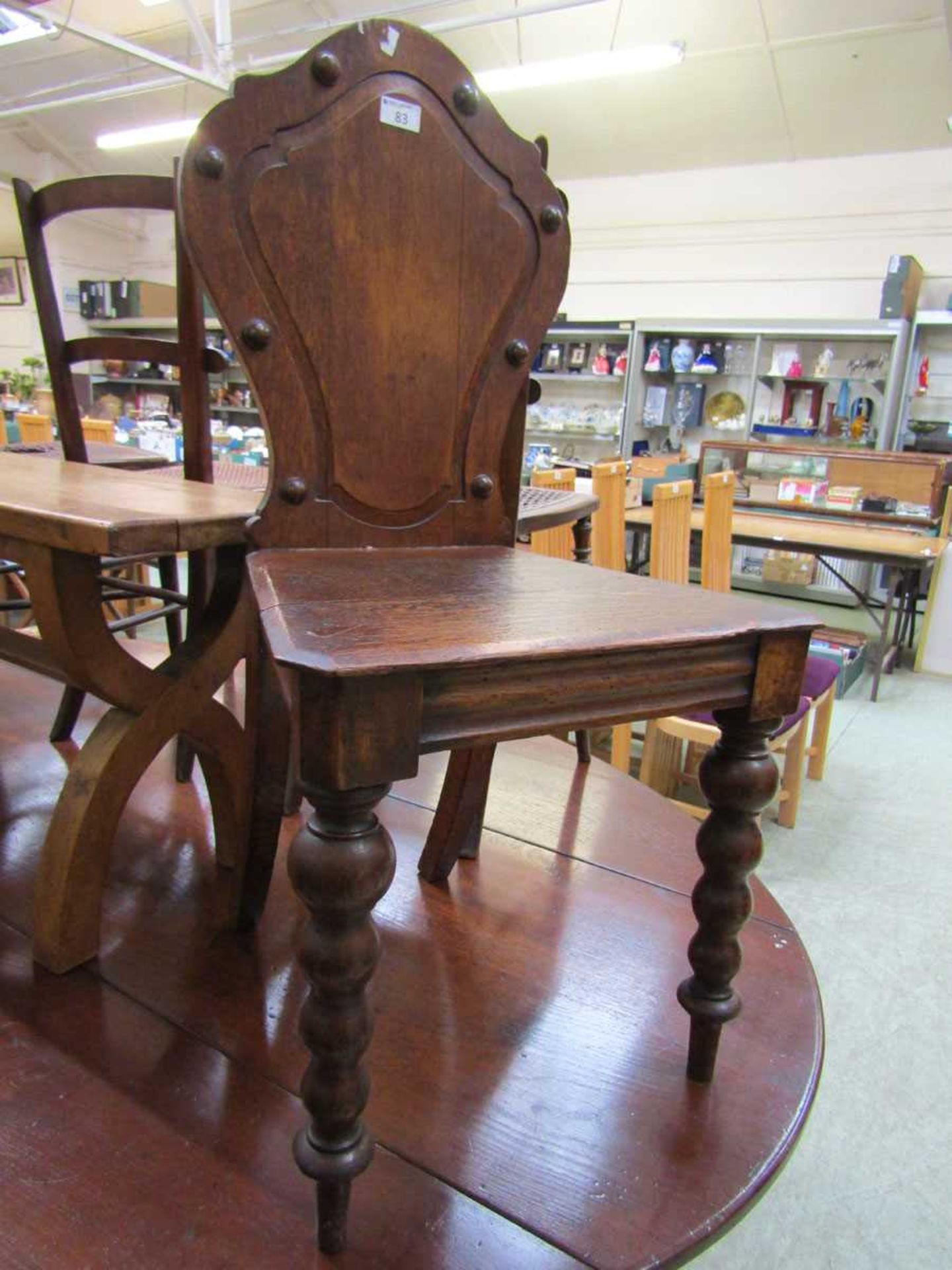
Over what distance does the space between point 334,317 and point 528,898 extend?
0.83 meters

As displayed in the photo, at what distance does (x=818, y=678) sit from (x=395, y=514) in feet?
Answer: 6.03

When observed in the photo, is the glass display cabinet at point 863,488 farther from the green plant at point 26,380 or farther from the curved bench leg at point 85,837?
the green plant at point 26,380

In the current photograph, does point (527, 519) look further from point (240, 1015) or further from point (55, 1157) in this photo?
point (55, 1157)

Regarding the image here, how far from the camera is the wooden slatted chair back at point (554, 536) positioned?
2260mm

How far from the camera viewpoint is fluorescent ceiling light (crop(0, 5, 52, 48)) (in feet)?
16.6

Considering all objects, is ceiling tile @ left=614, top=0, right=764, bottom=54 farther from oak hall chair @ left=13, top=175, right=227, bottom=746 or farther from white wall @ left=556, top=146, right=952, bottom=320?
oak hall chair @ left=13, top=175, right=227, bottom=746

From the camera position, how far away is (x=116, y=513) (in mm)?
816

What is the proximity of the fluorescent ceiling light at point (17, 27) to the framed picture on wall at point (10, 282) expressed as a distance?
15.3 feet

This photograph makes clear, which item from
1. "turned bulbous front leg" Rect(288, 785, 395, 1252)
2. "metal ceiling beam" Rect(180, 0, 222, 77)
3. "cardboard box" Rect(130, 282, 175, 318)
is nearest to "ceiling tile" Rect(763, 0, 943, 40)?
"metal ceiling beam" Rect(180, 0, 222, 77)

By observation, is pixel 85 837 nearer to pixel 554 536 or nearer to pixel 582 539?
pixel 582 539

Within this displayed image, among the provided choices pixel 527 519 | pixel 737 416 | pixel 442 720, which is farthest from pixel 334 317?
pixel 737 416

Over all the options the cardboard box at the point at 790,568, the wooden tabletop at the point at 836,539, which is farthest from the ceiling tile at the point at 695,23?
the cardboard box at the point at 790,568

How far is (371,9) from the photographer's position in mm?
5648

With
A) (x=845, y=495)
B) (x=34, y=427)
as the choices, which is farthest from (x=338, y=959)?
(x=845, y=495)
